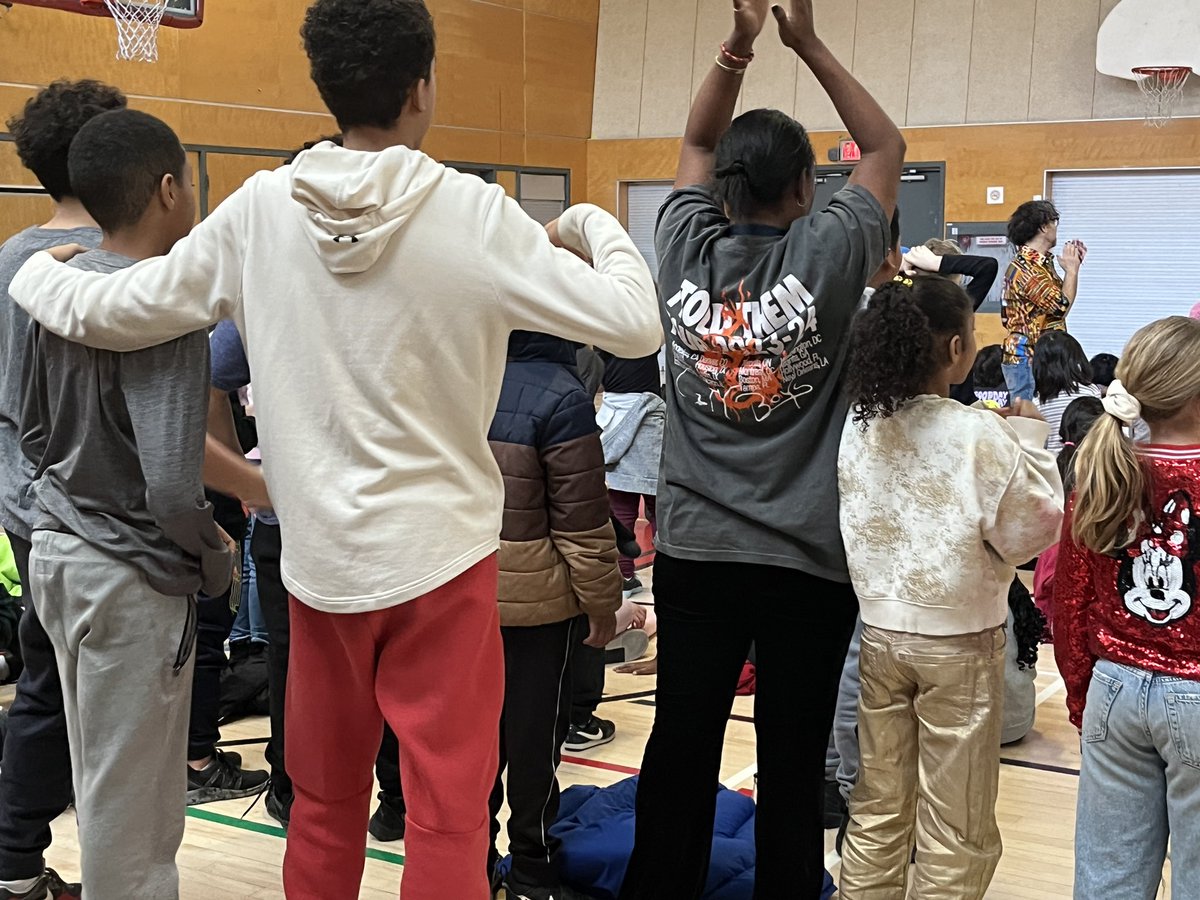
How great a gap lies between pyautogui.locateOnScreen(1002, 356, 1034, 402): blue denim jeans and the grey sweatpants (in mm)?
6943

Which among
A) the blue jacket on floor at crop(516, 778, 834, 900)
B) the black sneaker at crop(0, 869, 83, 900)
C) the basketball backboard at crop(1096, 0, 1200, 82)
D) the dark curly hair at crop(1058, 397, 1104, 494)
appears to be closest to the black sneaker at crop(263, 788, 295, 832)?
the black sneaker at crop(0, 869, 83, 900)

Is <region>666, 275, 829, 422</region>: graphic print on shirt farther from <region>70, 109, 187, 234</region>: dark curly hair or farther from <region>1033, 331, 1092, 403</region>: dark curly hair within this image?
<region>1033, 331, 1092, 403</region>: dark curly hair

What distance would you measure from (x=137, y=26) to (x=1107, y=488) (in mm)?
8014

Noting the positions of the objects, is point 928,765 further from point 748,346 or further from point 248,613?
point 248,613

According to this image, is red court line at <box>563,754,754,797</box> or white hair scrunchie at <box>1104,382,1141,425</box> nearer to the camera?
white hair scrunchie at <box>1104,382,1141,425</box>

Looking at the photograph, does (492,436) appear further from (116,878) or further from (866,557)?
(116,878)

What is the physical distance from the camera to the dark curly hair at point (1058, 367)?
6.14m

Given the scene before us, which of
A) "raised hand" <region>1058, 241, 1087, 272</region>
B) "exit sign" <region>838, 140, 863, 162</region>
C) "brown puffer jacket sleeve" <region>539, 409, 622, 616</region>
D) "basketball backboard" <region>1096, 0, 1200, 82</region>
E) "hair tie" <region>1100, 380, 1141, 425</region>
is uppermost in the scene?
"basketball backboard" <region>1096, 0, 1200, 82</region>

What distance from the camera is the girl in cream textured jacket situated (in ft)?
8.31

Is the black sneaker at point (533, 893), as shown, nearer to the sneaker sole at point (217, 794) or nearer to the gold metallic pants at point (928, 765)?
the gold metallic pants at point (928, 765)

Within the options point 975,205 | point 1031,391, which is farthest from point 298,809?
point 975,205

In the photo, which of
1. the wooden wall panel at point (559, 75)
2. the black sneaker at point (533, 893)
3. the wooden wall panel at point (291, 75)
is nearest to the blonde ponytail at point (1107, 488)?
the black sneaker at point (533, 893)

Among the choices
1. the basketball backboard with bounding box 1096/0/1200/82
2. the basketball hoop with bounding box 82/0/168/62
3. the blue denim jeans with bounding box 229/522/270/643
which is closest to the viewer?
the blue denim jeans with bounding box 229/522/270/643

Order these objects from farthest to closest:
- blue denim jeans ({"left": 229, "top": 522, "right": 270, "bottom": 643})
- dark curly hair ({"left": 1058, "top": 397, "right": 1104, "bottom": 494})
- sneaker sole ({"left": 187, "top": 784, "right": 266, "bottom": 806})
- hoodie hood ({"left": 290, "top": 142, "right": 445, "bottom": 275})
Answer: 1. dark curly hair ({"left": 1058, "top": 397, "right": 1104, "bottom": 494})
2. blue denim jeans ({"left": 229, "top": 522, "right": 270, "bottom": 643})
3. sneaker sole ({"left": 187, "top": 784, "right": 266, "bottom": 806})
4. hoodie hood ({"left": 290, "top": 142, "right": 445, "bottom": 275})
